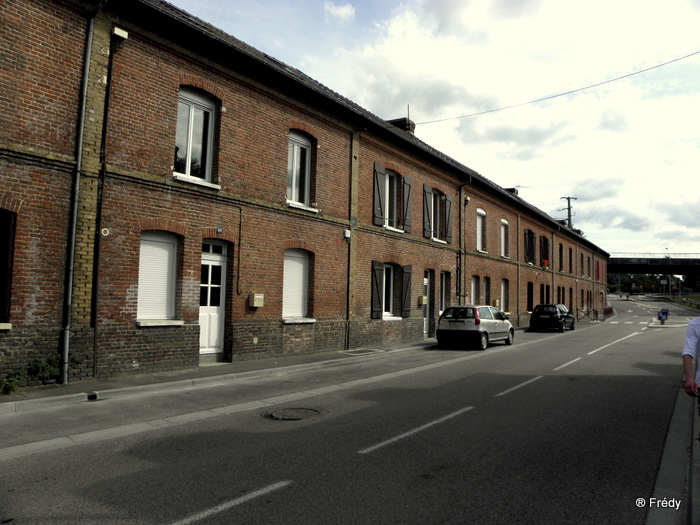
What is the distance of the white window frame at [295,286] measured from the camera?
45.8 feet

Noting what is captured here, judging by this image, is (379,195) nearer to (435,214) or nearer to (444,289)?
(435,214)

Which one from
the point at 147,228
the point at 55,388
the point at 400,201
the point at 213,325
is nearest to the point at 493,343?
the point at 400,201

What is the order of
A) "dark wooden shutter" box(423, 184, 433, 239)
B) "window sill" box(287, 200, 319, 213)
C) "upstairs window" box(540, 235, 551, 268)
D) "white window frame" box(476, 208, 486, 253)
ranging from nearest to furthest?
1. "window sill" box(287, 200, 319, 213)
2. "dark wooden shutter" box(423, 184, 433, 239)
3. "white window frame" box(476, 208, 486, 253)
4. "upstairs window" box(540, 235, 551, 268)

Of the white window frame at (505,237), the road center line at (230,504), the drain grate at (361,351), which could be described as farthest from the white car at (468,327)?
the road center line at (230,504)

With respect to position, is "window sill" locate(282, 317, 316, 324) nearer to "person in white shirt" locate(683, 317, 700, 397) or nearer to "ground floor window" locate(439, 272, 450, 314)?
"ground floor window" locate(439, 272, 450, 314)

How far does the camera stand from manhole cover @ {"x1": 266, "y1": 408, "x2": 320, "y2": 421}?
7.02 m

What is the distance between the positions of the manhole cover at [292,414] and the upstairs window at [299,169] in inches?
304

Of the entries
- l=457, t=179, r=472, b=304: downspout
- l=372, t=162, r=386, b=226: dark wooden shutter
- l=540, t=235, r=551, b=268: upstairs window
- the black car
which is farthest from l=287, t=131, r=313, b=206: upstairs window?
l=540, t=235, r=551, b=268: upstairs window

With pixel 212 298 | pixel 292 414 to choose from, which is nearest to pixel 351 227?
pixel 212 298

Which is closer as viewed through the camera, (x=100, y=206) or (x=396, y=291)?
(x=100, y=206)

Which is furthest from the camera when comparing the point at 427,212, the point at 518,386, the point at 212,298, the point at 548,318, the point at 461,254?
the point at 548,318

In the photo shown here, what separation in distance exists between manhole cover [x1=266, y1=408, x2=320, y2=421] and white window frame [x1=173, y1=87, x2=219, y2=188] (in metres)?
6.15

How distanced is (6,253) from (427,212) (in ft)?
51.0

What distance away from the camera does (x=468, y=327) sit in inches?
667
